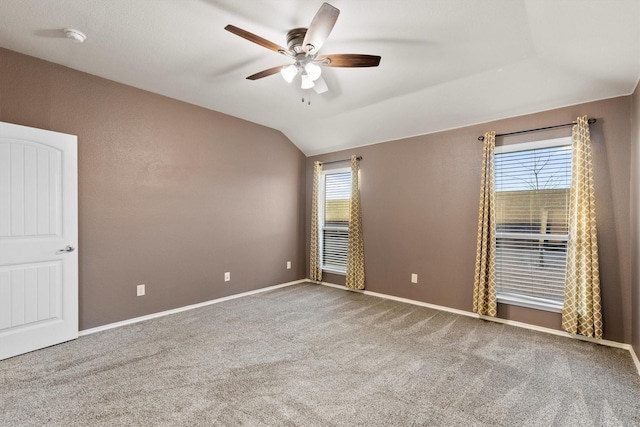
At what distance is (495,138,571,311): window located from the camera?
3.27 metres

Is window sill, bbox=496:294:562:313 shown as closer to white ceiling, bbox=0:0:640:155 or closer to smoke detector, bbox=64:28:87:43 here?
white ceiling, bbox=0:0:640:155

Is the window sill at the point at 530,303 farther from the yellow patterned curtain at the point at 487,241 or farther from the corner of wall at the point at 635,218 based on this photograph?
the corner of wall at the point at 635,218

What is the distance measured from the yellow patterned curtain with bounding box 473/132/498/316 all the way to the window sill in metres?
0.15

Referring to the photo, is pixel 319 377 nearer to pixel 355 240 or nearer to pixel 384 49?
pixel 355 240

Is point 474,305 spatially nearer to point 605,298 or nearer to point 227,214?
point 605,298

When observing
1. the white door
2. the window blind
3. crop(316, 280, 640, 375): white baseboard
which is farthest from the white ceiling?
crop(316, 280, 640, 375): white baseboard

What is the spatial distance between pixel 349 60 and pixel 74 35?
7.42 feet

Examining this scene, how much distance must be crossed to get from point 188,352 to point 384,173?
138 inches

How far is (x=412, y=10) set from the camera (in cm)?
212

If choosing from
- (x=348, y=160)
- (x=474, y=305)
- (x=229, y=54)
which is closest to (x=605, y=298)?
(x=474, y=305)

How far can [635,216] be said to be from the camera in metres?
2.72

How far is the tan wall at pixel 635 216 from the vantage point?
8.50 ft

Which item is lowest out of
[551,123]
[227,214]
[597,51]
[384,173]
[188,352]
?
[188,352]

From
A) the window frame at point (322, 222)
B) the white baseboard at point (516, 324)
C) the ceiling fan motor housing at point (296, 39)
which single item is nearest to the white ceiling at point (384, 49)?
the ceiling fan motor housing at point (296, 39)
